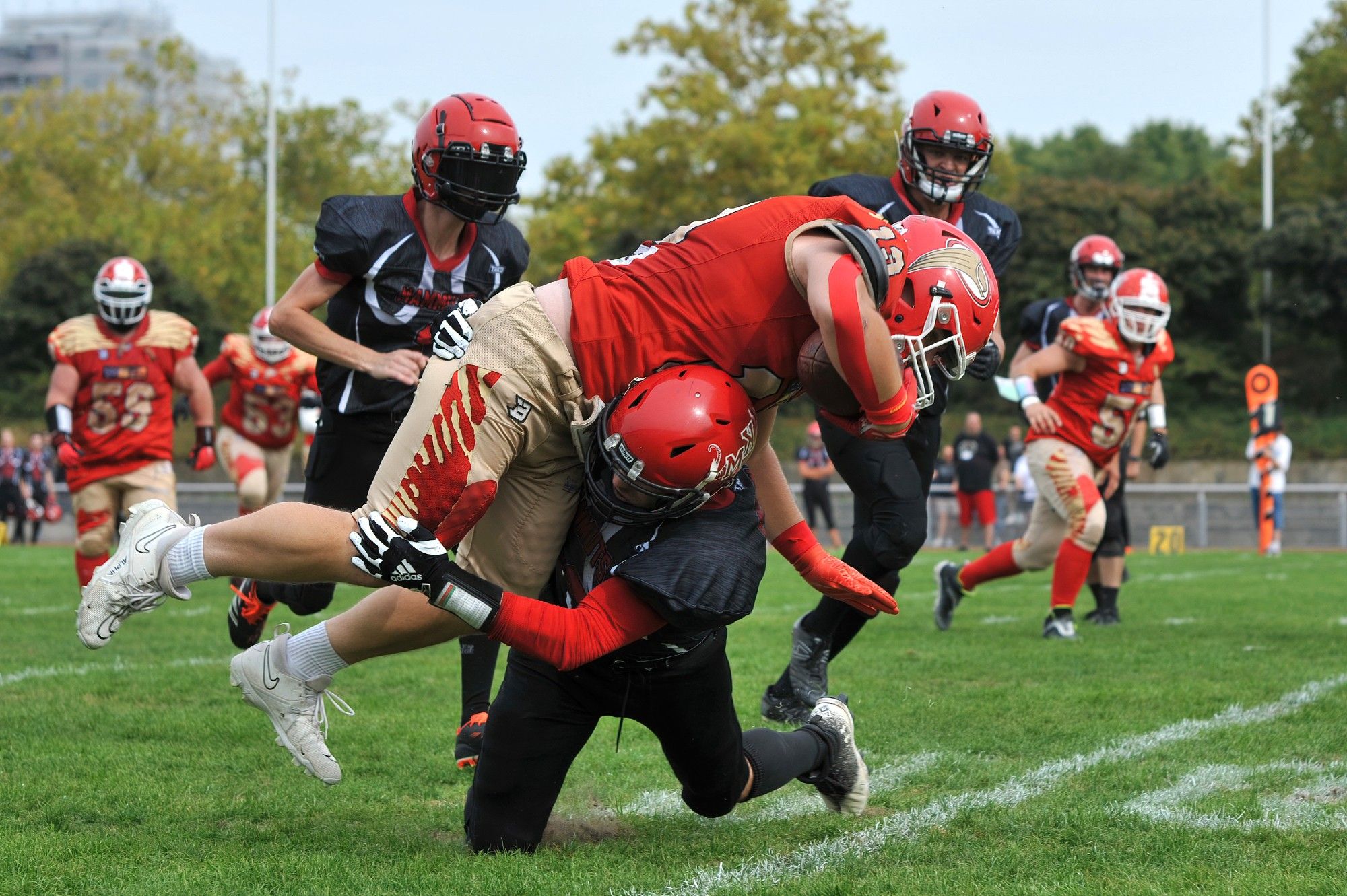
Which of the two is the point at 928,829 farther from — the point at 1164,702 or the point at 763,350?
the point at 1164,702

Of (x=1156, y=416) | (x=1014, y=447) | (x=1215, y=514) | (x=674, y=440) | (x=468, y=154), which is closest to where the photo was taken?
(x=674, y=440)

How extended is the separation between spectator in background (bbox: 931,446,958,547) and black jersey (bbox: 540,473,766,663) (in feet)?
54.8

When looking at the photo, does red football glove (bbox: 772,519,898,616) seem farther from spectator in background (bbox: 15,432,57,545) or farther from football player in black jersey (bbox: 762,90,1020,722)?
spectator in background (bbox: 15,432,57,545)

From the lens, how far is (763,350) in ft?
10.5

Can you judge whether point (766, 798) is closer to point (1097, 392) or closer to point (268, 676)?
point (268, 676)

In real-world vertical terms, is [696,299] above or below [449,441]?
above

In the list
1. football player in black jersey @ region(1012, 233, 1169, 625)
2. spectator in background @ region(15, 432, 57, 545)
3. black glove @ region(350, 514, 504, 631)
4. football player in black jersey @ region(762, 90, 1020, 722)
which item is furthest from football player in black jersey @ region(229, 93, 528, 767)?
spectator in background @ region(15, 432, 57, 545)

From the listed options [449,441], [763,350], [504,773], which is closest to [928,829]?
A: [504,773]

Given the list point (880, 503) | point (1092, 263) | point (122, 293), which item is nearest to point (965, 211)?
point (880, 503)

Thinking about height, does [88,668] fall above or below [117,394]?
below

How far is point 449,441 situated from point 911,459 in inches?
93.9

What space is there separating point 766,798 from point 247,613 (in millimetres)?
2692

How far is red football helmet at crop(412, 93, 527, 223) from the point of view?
4531 millimetres

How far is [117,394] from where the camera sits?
27.4ft
